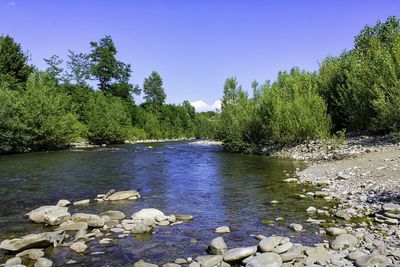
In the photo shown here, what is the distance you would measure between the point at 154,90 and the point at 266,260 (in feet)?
391

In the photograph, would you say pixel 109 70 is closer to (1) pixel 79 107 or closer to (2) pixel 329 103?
(1) pixel 79 107

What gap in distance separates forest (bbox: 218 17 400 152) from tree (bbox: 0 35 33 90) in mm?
39228

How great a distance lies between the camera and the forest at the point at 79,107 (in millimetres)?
49406

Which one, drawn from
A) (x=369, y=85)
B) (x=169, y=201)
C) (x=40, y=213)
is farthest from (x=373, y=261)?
(x=369, y=85)

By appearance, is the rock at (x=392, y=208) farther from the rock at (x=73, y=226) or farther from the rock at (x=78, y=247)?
the rock at (x=73, y=226)

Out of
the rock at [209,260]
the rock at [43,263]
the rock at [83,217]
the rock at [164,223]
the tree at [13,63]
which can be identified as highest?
the tree at [13,63]

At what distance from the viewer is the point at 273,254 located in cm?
895

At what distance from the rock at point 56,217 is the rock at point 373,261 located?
32.9 feet

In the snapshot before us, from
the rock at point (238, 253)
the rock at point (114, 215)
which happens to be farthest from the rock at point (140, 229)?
the rock at point (238, 253)

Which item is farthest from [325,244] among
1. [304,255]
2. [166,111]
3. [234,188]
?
[166,111]

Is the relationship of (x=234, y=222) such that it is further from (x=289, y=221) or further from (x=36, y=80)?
(x=36, y=80)

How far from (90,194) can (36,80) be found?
155 feet

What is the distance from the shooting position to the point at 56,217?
42.5 feet

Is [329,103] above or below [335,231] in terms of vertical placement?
above
